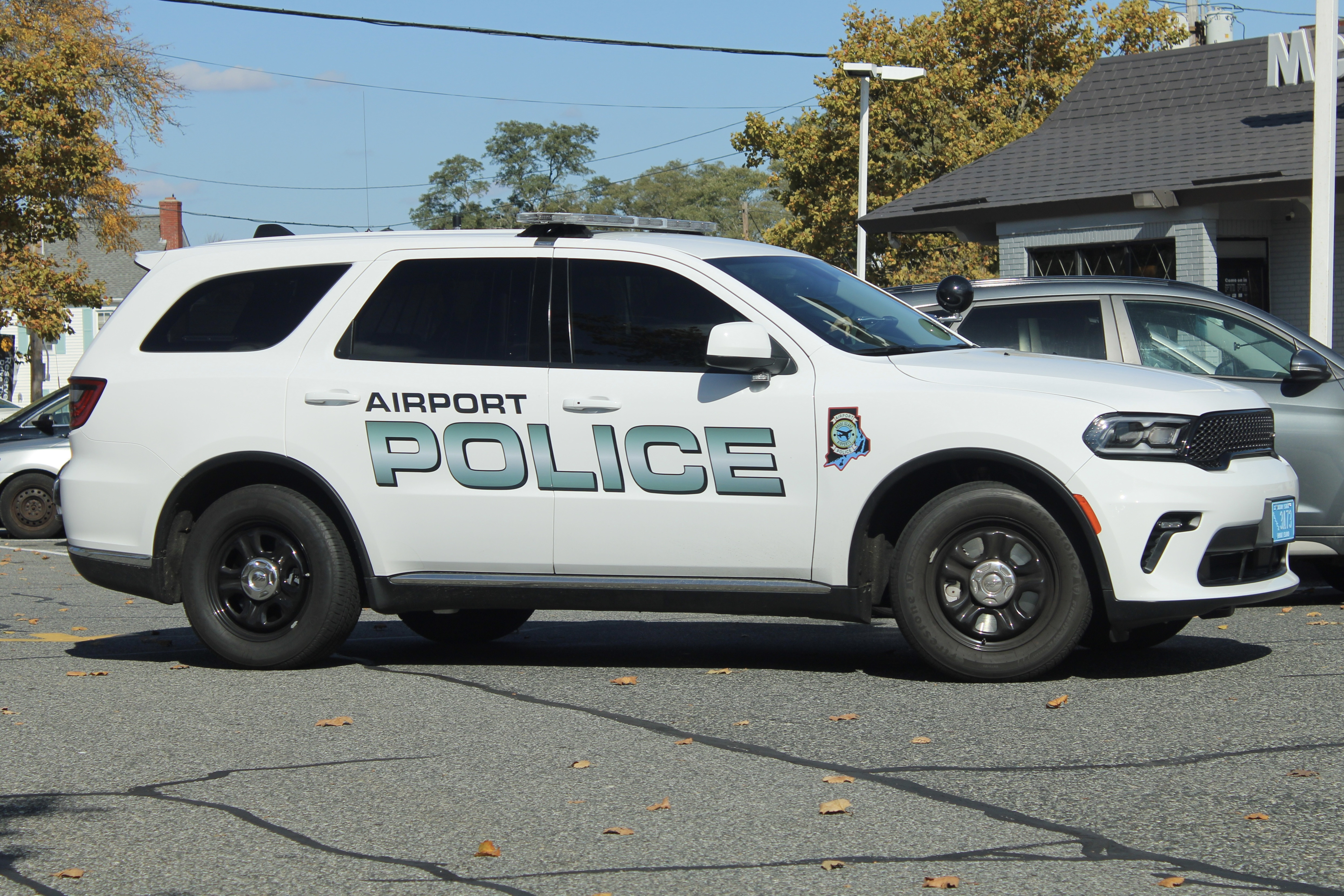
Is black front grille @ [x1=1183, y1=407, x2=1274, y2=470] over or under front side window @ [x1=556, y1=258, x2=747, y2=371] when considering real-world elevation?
under

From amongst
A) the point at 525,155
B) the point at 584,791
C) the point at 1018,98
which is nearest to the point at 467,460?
the point at 584,791

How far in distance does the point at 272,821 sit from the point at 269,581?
9.12 ft

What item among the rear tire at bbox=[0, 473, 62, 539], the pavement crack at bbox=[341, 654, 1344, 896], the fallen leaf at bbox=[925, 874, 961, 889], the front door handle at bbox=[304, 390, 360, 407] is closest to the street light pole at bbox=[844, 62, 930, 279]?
the rear tire at bbox=[0, 473, 62, 539]

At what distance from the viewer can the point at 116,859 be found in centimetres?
434

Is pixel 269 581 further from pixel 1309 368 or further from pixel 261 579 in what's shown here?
pixel 1309 368

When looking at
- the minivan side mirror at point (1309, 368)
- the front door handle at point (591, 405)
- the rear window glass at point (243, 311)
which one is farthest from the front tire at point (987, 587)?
the minivan side mirror at point (1309, 368)

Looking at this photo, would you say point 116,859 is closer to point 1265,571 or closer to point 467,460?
point 467,460

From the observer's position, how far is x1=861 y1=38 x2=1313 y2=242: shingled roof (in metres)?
19.4

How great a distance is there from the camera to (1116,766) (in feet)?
16.7

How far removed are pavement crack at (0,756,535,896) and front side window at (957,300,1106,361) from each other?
17.0 feet

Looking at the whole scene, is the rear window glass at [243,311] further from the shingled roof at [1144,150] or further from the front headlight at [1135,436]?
the shingled roof at [1144,150]

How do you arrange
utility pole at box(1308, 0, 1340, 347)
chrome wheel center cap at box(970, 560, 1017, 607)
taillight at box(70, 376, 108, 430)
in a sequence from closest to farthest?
chrome wheel center cap at box(970, 560, 1017, 607) → taillight at box(70, 376, 108, 430) → utility pole at box(1308, 0, 1340, 347)

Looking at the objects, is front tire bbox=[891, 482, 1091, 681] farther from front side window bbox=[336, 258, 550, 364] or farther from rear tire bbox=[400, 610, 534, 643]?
rear tire bbox=[400, 610, 534, 643]

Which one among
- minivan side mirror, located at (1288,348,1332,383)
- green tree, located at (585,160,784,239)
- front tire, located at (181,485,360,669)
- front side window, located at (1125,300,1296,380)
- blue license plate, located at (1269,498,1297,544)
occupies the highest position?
green tree, located at (585,160,784,239)
